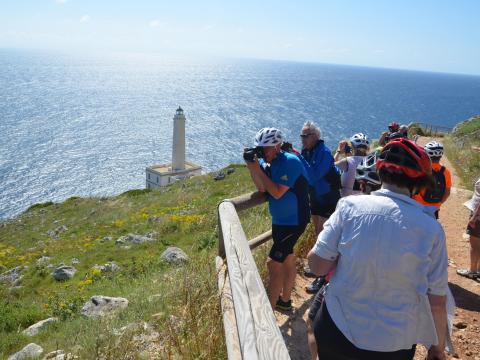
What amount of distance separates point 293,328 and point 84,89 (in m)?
157

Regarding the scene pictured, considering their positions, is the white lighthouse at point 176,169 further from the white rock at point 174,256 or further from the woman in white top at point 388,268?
the woman in white top at point 388,268

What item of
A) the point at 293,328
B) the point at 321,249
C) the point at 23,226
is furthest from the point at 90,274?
the point at 23,226

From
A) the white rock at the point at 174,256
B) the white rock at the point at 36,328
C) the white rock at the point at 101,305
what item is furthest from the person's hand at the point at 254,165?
the white rock at the point at 174,256

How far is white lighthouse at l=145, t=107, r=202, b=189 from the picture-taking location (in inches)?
1943

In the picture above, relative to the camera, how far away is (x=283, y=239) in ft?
13.7

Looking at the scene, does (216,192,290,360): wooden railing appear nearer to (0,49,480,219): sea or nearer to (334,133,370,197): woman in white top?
(334,133,370,197): woman in white top

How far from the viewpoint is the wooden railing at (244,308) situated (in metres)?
1.80

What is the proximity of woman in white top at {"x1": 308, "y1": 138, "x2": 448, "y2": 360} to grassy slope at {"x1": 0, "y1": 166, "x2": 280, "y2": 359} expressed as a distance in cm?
117

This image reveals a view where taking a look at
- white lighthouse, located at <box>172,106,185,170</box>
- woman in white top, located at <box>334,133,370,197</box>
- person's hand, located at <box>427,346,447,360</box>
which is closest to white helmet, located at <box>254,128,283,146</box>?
woman in white top, located at <box>334,133,370,197</box>

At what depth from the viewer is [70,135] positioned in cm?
8094

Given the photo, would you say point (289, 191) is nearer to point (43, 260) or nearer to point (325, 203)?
point (325, 203)

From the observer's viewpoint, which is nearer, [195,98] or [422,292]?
[422,292]

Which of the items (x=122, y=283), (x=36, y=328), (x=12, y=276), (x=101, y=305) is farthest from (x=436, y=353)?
(x=12, y=276)

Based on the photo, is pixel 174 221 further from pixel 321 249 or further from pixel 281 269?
pixel 321 249
